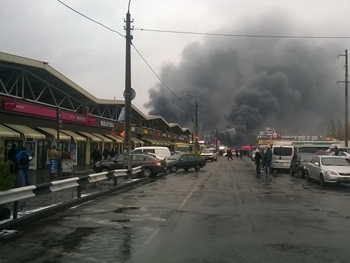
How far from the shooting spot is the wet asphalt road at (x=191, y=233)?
633cm

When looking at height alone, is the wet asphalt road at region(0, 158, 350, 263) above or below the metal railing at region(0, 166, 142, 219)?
below

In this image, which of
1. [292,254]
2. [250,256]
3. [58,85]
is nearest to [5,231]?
[250,256]

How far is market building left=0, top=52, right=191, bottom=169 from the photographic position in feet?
84.5

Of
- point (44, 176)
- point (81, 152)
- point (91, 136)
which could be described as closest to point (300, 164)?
point (44, 176)

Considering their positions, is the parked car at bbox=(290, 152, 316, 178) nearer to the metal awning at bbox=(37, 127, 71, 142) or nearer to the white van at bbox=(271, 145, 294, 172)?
the white van at bbox=(271, 145, 294, 172)

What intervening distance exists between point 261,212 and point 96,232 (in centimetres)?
451

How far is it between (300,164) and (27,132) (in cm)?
1737

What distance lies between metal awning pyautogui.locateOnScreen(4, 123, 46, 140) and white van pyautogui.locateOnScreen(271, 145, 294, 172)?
1634 centimetres

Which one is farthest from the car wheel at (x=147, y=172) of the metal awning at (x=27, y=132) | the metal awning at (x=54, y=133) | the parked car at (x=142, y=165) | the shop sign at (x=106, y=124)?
the shop sign at (x=106, y=124)

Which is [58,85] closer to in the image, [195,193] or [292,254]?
[195,193]

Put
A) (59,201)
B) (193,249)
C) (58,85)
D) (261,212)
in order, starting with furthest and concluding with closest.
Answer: (58,85)
(59,201)
(261,212)
(193,249)

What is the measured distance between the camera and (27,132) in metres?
26.4

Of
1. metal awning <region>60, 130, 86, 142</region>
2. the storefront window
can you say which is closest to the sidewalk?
metal awning <region>60, 130, 86, 142</region>

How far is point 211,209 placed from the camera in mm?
11164
